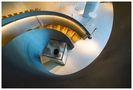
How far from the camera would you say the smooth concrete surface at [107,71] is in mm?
2951

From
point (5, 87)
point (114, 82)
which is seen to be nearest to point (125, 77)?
point (114, 82)

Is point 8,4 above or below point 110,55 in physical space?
above

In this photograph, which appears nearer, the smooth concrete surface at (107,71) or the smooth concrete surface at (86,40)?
the smooth concrete surface at (107,71)

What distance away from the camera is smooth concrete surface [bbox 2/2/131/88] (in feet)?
9.68

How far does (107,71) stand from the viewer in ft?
10.7

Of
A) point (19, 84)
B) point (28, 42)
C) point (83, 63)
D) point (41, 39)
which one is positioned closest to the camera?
point (28, 42)

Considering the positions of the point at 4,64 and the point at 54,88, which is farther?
the point at 54,88

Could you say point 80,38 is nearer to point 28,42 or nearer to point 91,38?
point 91,38

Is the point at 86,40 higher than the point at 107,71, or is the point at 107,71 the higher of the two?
the point at 86,40

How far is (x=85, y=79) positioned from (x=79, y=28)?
0.79 metres

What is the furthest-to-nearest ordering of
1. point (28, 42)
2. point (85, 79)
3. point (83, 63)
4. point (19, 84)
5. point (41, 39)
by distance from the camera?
point (83, 63) < point (85, 79) < point (19, 84) < point (41, 39) < point (28, 42)

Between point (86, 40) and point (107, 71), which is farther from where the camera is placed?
point (86, 40)

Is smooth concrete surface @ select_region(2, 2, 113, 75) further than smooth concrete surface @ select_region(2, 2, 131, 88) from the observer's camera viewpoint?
Yes

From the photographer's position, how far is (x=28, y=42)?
8.13 feet
